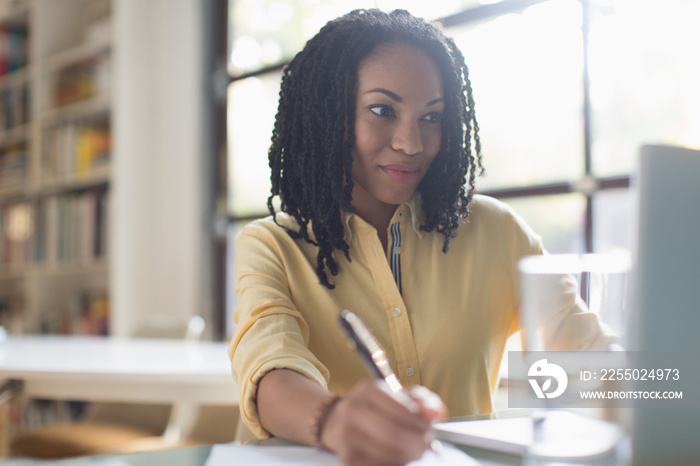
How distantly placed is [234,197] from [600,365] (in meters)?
3.02

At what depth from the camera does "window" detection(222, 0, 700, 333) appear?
1.96 meters

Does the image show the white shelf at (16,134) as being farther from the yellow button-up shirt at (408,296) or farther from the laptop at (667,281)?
the laptop at (667,281)

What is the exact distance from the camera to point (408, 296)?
1.09 m

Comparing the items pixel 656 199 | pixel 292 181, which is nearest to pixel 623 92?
pixel 292 181

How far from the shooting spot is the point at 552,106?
7.32ft

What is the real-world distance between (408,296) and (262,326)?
11.9 inches

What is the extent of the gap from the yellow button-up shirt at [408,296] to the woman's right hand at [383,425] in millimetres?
434

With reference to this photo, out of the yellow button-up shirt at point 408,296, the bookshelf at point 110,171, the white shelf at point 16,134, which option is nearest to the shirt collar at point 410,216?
the yellow button-up shirt at point 408,296

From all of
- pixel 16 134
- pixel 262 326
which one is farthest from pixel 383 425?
pixel 16 134

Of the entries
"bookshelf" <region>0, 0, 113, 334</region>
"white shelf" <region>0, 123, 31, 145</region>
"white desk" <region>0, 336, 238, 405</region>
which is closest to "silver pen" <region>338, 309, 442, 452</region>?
"white desk" <region>0, 336, 238, 405</region>

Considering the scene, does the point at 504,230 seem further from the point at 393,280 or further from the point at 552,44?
the point at 552,44

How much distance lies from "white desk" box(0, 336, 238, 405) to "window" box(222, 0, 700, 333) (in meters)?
1.29

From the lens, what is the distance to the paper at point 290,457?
2.04ft

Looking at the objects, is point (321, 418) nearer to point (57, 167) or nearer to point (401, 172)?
point (401, 172)
